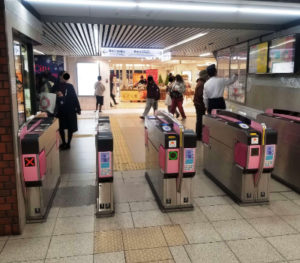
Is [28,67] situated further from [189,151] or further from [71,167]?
[189,151]

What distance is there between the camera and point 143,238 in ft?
8.77

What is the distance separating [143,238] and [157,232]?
0.54ft

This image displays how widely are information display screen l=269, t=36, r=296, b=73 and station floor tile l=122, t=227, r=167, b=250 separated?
3644mm

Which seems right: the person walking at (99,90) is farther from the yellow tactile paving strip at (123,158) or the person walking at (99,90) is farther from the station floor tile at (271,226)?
the station floor tile at (271,226)

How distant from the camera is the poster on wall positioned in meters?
7.07

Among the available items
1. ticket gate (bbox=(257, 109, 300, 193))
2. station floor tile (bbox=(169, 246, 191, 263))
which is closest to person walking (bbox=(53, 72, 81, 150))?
ticket gate (bbox=(257, 109, 300, 193))

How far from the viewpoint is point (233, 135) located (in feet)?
11.4

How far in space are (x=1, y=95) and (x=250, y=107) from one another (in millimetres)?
5594

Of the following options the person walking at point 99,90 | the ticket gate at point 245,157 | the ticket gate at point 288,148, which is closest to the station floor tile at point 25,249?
the ticket gate at point 245,157

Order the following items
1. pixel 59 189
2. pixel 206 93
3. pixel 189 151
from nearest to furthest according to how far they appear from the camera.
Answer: pixel 189 151, pixel 59 189, pixel 206 93

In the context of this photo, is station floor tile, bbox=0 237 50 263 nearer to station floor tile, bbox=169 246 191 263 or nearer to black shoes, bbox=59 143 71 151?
station floor tile, bbox=169 246 191 263

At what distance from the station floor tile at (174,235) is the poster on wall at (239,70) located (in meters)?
5.03

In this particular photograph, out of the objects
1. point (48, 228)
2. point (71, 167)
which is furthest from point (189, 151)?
point (71, 167)

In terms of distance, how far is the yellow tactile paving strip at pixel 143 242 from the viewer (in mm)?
2396
